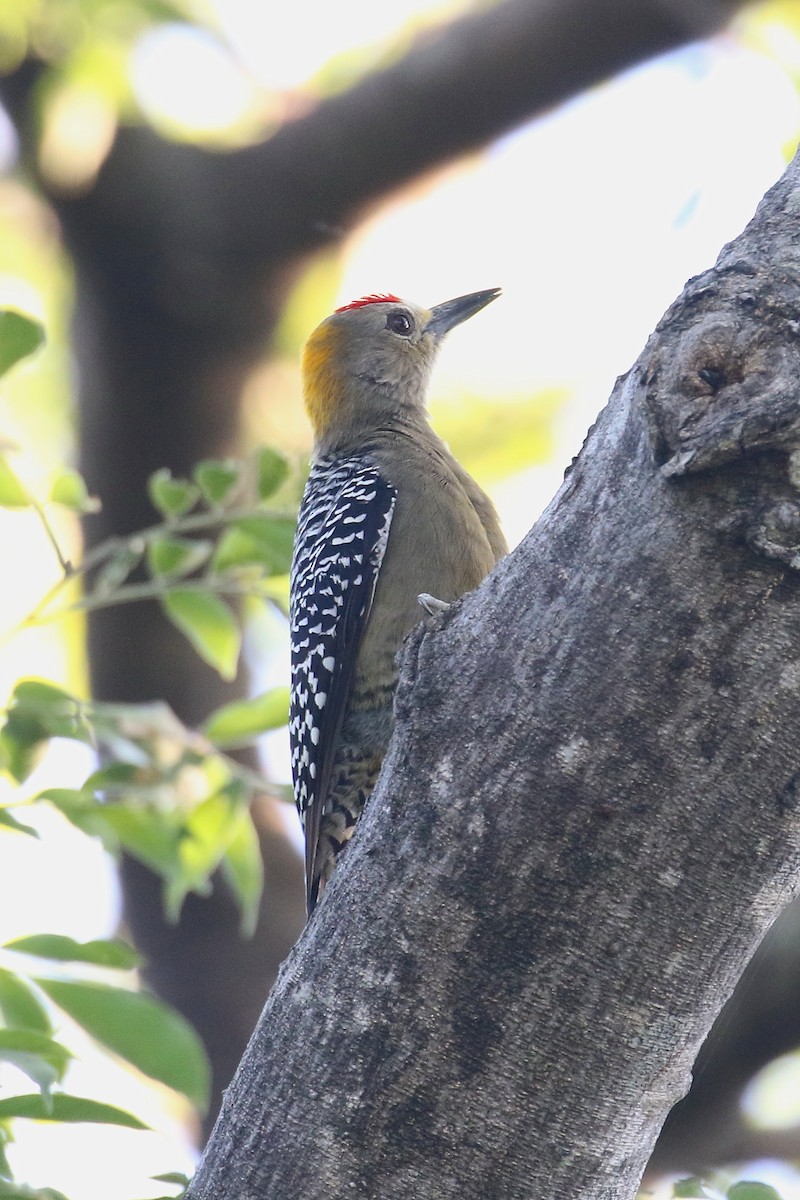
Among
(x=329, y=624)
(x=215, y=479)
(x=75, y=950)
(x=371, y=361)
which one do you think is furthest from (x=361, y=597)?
(x=75, y=950)

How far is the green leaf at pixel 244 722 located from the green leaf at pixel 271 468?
725mm

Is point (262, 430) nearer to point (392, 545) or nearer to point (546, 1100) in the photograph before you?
point (392, 545)

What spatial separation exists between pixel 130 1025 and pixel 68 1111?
0.28m

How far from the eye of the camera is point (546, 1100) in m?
1.90

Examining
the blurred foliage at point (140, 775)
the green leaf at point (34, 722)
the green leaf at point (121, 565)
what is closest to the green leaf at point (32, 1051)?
the blurred foliage at point (140, 775)

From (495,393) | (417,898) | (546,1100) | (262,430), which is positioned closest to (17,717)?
(417,898)

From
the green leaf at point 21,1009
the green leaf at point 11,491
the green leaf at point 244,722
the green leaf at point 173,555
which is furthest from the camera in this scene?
the green leaf at point 244,722

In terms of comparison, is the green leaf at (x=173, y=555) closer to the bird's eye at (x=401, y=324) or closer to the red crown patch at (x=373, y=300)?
the bird's eye at (x=401, y=324)

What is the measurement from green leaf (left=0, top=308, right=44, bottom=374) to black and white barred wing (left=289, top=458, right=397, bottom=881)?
134 cm

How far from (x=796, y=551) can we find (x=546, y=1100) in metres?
0.88

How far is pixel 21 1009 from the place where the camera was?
8.42 feet

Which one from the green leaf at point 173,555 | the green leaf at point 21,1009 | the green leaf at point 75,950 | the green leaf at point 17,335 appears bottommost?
the green leaf at point 21,1009

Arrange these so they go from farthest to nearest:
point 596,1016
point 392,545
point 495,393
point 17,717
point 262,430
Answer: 1. point 495,393
2. point 262,430
3. point 392,545
4. point 17,717
5. point 596,1016

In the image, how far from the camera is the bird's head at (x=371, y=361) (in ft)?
18.7
